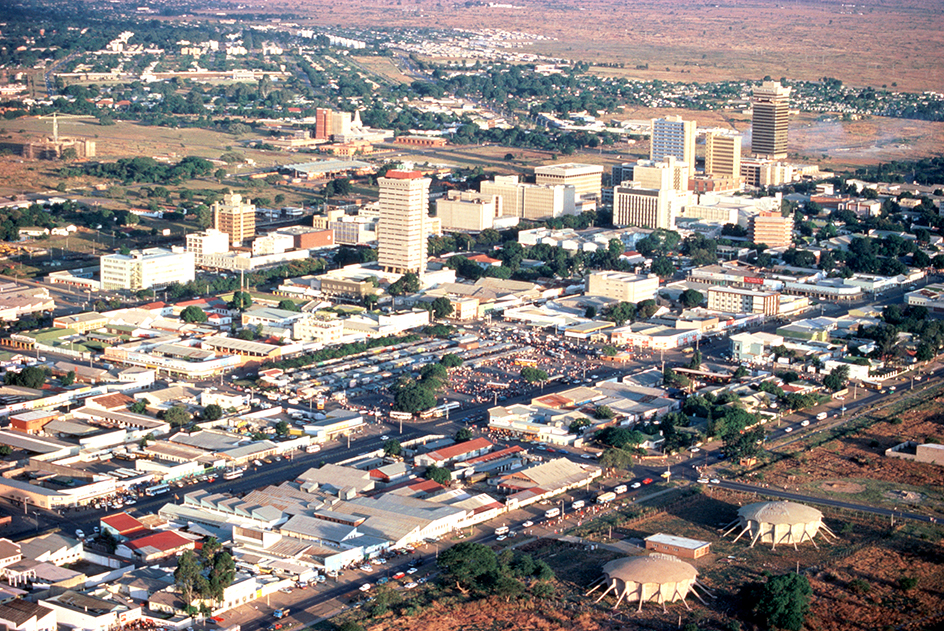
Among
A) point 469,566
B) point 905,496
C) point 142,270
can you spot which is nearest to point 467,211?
point 142,270

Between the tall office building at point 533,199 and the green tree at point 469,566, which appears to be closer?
the green tree at point 469,566

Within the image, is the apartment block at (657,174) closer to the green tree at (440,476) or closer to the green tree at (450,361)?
the green tree at (450,361)

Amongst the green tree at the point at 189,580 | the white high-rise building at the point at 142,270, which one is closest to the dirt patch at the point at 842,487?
the green tree at the point at 189,580

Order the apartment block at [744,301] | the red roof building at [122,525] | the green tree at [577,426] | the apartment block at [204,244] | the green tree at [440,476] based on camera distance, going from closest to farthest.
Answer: the red roof building at [122,525] < the green tree at [440,476] < the green tree at [577,426] < the apartment block at [744,301] < the apartment block at [204,244]

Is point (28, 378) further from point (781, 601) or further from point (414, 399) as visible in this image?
point (781, 601)

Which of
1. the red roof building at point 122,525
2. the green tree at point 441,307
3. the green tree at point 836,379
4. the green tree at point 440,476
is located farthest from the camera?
the green tree at point 441,307

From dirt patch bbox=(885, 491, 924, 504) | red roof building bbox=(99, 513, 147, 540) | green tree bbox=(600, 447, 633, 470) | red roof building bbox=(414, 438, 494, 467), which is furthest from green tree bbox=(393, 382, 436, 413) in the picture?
dirt patch bbox=(885, 491, 924, 504)

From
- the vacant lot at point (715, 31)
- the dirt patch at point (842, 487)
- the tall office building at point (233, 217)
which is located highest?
the vacant lot at point (715, 31)
